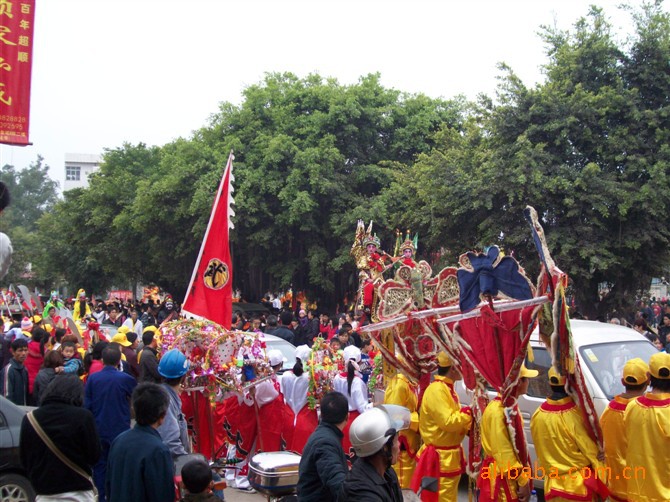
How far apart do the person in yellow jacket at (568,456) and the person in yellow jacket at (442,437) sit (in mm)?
1056

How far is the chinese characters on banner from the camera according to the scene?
9.78 metres

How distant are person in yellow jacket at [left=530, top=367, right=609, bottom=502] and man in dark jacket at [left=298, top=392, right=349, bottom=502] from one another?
181 cm

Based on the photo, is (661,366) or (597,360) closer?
(661,366)

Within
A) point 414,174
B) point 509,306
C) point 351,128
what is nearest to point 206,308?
point 509,306

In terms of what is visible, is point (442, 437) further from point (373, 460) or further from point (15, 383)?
point (15, 383)

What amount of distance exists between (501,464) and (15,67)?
8073mm

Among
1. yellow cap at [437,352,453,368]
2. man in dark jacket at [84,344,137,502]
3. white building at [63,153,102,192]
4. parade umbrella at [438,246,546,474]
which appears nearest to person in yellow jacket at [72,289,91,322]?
man in dark jacket at [84,344,137,502]

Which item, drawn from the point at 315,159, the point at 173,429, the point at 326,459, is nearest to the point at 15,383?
the point at 173,429

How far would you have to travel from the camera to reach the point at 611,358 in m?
7.65

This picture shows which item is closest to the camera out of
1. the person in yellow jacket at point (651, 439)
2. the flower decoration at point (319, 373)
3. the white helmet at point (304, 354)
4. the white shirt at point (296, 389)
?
the person in yellow jacket at point (651, 439)

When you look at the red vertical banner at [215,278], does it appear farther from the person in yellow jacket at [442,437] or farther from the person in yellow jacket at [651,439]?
the person in yellow jacket at [651,439]

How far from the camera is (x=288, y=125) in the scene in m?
25.1

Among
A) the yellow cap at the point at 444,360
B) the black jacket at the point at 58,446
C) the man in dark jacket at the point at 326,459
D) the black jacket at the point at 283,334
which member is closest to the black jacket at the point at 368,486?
the man in dark jacket at the point at 326,459

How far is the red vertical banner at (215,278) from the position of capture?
956 cm
